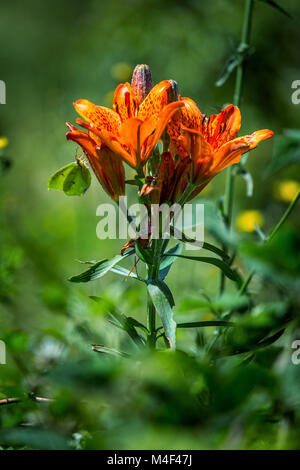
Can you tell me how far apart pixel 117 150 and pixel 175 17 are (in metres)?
1.69

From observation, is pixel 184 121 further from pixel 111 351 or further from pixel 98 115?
pixel 111 351

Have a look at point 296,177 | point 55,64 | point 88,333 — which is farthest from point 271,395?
point 55,64

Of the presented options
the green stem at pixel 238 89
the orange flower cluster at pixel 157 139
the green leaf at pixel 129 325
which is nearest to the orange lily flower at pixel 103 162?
the orange flower cluster at pixel 157 139

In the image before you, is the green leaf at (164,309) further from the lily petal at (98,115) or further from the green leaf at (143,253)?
the lily petal at (98,115)

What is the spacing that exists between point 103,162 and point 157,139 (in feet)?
0.18

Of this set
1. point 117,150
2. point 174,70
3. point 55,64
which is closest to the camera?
point 117,150

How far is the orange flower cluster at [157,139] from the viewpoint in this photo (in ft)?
1.08

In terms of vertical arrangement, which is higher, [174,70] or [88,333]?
[174,70]

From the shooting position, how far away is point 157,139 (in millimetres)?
331

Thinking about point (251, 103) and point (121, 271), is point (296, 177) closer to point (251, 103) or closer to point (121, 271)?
point (251, 103)

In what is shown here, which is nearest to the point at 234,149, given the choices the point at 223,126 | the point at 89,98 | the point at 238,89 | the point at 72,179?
the point at 223,126
